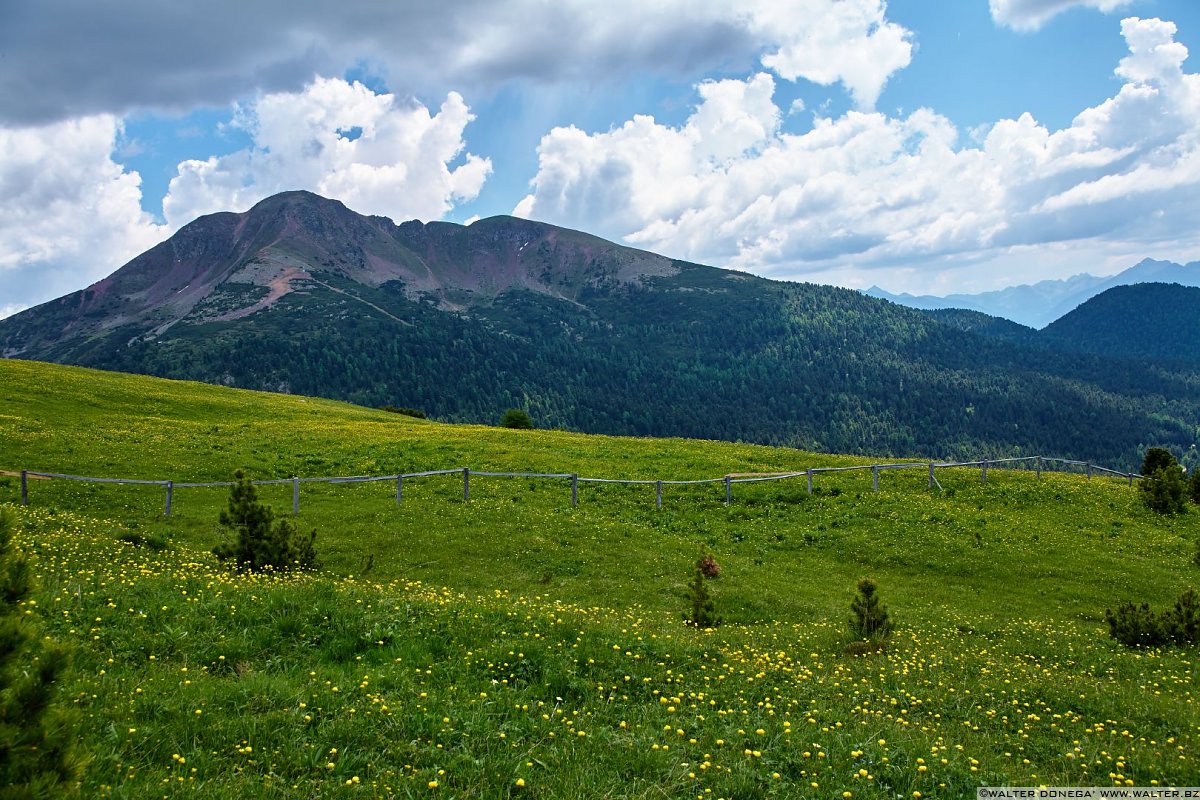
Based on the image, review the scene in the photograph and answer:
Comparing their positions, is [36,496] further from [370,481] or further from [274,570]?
[274,570]

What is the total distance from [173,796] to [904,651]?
15009mm

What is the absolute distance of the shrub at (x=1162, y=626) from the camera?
1709 centimetres

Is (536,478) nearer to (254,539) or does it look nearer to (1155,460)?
(254,539)

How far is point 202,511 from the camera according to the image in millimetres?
28891

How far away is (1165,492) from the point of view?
111 feet

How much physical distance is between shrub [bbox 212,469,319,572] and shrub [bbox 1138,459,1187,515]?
40.3 meters

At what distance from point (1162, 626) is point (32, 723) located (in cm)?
2286

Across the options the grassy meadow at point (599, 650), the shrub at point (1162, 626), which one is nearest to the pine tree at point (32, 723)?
the grassy meadow at point (599, 650)

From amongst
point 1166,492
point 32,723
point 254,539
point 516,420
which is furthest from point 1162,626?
point 516,420

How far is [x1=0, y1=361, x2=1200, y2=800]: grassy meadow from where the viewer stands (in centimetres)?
840

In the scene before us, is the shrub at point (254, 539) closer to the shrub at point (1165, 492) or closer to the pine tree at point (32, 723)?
the pine tree at point (32, 723)

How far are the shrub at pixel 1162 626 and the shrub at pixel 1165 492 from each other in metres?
20.6

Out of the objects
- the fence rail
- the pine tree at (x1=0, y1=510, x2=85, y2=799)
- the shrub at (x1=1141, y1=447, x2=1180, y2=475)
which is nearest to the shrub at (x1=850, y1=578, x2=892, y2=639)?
the pine tree at (x1=0, y1=510, x2=85, y2=799)

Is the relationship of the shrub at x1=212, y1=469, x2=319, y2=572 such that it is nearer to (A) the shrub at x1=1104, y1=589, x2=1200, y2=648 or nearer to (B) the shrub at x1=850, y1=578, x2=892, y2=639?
(B) the shrub at x1=850, y1=578, x2=892, y2=639
